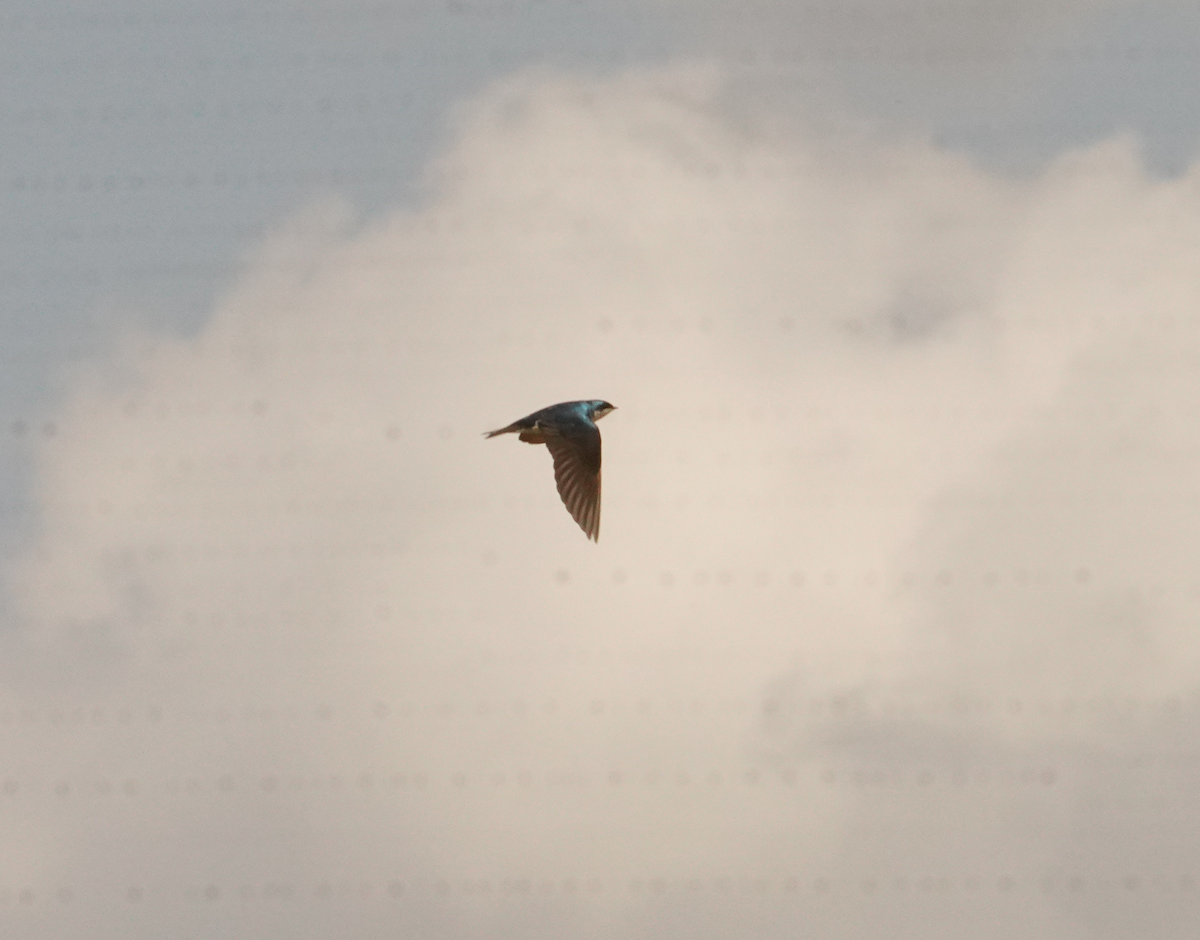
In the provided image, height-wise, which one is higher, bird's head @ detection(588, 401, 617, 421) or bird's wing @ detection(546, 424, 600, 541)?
bird's head @ detection(588, 401, 617, 421)

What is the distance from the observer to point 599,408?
1134 cm

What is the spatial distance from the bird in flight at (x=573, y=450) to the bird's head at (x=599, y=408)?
73 mm

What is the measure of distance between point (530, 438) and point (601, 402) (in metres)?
0.68

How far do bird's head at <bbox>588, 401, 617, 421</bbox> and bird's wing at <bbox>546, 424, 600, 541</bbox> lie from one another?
0.56 ft

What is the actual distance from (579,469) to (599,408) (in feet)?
1.93

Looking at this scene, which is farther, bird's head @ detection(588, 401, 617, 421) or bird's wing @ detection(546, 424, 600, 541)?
bird's head @ detection(588, 401, 617, 421)

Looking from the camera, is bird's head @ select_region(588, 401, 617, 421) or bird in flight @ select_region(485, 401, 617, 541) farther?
bird's head @ select_region(588, 401, 617, 421)

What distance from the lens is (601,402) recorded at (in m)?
11.3

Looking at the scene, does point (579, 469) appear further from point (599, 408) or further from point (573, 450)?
point (599, 408)

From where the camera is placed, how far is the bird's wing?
35.8 ft

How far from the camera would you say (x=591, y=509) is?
10.9 m

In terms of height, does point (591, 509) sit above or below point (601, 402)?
below

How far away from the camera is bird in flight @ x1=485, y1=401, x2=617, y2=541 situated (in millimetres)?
10898

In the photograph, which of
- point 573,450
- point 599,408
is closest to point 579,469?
point 573,450
